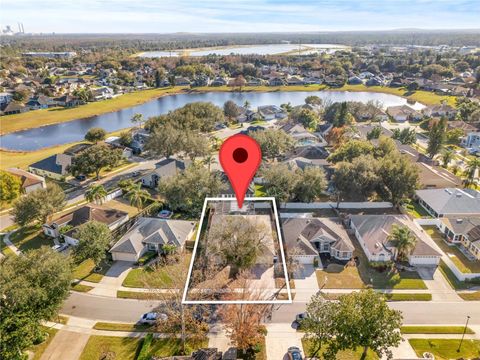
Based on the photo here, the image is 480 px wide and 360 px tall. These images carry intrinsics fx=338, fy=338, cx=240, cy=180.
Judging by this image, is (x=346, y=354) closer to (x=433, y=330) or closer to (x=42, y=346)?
(x=433, y=330)

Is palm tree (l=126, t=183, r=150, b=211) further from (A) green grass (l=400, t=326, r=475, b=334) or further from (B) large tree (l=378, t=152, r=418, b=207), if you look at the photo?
(A) green grass (l=400, t=326, r=475, b=334)

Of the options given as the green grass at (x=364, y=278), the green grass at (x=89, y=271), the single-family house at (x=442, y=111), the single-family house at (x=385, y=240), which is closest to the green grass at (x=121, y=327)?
the green grass at (x=89, y=271)

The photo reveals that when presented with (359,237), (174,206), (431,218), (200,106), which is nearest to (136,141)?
(200,106)

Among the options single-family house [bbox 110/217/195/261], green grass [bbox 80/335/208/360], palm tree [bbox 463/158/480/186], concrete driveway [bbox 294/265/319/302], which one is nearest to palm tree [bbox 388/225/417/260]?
concrete driveway [bbox 294/265/319/302]

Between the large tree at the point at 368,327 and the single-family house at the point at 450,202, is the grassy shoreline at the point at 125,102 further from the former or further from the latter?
the large tree at the point at 368,327

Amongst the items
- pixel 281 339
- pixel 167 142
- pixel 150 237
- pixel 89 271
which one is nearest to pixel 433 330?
pixel 281 339

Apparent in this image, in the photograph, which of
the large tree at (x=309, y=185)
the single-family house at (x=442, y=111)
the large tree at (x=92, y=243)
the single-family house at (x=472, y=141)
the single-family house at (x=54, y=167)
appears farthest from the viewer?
the single-family house at (x=442, y=111)

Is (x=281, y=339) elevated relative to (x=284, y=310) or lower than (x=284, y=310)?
elevated

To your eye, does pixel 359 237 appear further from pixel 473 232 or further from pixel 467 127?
pixel 467 127
